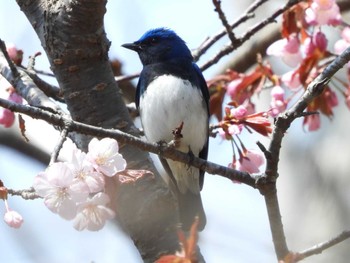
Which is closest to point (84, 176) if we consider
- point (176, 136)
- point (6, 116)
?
point (176, 136)

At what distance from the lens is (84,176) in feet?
6.69

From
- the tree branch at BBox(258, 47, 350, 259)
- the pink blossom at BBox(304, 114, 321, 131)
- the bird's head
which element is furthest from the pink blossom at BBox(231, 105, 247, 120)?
the bird's head

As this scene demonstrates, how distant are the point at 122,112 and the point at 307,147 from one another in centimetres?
199

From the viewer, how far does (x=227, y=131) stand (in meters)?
2.45

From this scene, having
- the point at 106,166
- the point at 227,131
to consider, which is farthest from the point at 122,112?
the point at 106,166

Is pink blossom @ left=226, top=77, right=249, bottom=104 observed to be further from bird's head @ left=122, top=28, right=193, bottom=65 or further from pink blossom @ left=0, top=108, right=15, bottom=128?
pink blossom @ left=0, top=108, right=15, bottom=128

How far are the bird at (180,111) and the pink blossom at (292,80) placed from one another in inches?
17.6

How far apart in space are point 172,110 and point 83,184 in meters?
1.27

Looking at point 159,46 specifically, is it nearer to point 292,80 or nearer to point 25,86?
point 292,80

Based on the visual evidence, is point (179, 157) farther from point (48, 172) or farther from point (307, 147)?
point (307, 147)

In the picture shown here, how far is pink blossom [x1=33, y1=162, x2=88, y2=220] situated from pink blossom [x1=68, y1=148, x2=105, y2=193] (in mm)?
15

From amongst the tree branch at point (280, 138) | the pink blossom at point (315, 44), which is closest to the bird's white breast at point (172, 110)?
the pink blossom at point (315, 44)

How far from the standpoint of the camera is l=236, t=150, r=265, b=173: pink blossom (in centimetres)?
263

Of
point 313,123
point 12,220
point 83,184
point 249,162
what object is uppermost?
point 83,184
